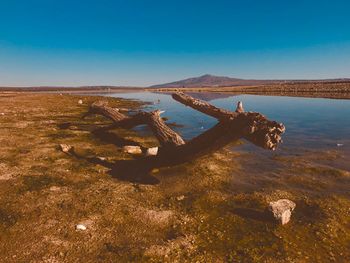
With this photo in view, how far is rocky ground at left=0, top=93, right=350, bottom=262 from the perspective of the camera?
701 cm

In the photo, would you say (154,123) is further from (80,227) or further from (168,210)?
(80,227)

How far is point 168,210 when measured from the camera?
916cm

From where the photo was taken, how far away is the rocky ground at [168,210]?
701 cm

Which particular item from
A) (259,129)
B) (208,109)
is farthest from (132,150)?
(208,109)

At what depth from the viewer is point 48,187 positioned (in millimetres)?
10617

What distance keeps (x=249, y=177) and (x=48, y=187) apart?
817 cm

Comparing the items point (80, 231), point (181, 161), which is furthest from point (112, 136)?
point (80, 231)

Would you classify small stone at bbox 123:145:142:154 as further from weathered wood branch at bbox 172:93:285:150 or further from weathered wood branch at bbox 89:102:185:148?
weathered wood branch at bbox 172:93:285:150

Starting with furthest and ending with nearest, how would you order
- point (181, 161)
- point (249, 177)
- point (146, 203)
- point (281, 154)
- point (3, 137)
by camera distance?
1. point (3, 137)
2. point (281, 154)
3. point (181, 161)
4. point (249, 177)
5. point (146, 203)

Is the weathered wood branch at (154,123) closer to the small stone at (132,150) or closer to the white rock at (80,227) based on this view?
the small stone at (132,150)

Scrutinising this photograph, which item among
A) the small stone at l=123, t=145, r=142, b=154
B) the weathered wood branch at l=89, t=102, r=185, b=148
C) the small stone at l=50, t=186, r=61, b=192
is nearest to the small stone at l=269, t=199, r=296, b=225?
the weathered wood branch at l=89, t=102, r=185, b=148

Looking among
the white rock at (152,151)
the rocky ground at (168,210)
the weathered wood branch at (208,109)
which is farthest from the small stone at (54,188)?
the weathered wood branch at (208,109)

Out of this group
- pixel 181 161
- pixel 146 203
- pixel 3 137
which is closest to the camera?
pixel 146 203

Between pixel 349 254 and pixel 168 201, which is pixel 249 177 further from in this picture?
pixel 349 254
